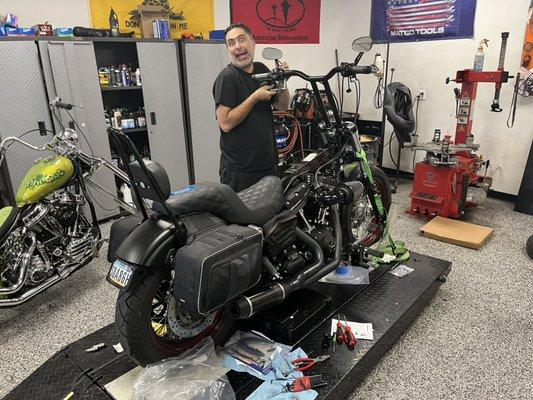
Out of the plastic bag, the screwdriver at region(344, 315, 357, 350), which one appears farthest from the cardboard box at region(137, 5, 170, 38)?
the screwdriver at region(344, 315, 357, 350)

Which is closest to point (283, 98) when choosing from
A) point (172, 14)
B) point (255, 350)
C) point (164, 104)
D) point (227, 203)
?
point (164, 104)

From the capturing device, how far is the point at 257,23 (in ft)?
16.8

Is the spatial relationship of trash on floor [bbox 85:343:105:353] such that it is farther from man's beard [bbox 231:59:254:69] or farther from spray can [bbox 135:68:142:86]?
spray can [bbox 135:68:142:86]

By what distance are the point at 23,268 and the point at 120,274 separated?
1299 millimetres

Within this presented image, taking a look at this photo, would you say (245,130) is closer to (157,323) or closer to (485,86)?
(157,323)

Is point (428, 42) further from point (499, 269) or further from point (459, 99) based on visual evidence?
point (499, 269)

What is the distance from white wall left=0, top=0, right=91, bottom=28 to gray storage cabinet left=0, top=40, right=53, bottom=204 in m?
0.49

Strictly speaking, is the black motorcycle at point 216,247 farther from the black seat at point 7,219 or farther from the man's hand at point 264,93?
the black seat at point 7,219

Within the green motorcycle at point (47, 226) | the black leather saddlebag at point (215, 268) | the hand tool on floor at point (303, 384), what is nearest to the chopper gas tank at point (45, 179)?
the green motorcycle at point (47, 226)

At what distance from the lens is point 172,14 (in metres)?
4.38

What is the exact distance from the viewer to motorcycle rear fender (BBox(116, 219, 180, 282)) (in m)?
Result: 1.49

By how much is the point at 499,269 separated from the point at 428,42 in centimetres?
294

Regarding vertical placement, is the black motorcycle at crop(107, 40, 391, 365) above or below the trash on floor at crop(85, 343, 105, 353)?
above

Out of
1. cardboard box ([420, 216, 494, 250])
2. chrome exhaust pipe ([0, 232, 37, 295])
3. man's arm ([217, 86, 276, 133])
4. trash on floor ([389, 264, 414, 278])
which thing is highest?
man's arm ([217, 86, 276, 133])
